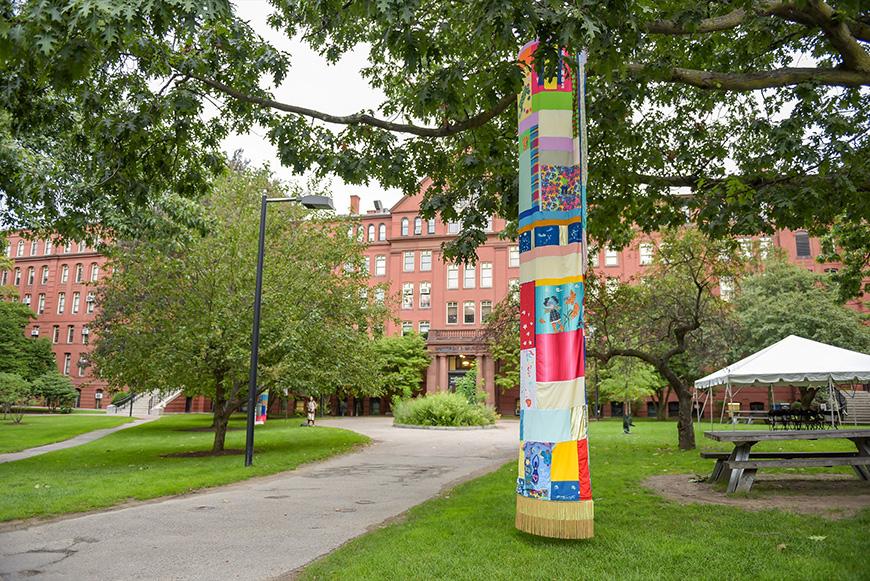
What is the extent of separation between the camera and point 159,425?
103ft

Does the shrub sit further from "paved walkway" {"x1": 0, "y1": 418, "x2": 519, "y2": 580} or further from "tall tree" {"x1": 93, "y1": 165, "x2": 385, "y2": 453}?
"paved walkway" {"x1": 0, "y1": 418, "x2": 519, "y2": 580}

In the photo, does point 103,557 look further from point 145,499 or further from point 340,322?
point 340,322

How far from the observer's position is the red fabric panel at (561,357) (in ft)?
21.9

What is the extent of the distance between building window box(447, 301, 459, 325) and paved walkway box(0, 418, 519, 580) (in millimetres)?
39763

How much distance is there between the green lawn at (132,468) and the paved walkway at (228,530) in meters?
0.76

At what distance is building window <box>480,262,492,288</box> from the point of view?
174 ft

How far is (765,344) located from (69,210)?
123ft

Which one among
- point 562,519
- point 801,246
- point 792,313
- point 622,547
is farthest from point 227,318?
point 801,246

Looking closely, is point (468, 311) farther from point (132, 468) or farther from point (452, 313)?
point (132, 468)

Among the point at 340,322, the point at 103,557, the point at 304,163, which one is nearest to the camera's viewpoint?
the point at 103,557

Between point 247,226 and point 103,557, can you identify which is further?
point 247,226

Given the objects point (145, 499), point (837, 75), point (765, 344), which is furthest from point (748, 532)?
point (765, 344)

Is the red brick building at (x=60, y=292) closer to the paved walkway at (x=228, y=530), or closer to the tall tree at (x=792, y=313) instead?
the tall tree at (x=792, y=313)

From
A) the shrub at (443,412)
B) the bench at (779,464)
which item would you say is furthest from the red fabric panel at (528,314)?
the shrub at (443,412)
